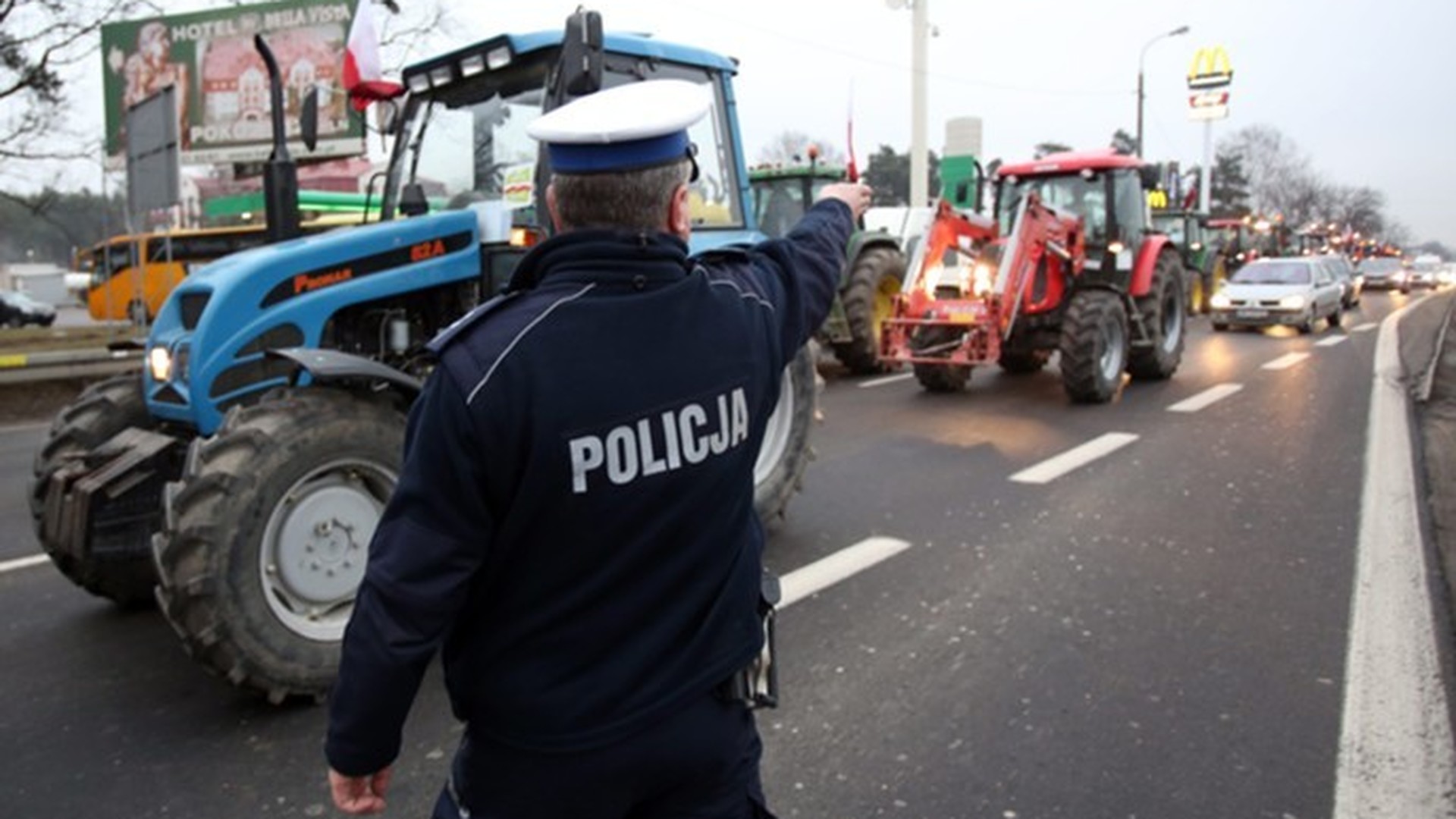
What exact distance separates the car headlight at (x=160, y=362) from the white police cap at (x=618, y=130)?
10.6 ft

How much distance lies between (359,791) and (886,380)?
37.6ft

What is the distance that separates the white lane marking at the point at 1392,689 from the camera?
3.11 meters

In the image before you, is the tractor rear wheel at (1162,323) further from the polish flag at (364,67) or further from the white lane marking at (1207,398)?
the polish flag at (364,67)

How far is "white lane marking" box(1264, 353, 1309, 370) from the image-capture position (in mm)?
14180

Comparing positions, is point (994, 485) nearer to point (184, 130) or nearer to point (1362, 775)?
point (1362, 775)

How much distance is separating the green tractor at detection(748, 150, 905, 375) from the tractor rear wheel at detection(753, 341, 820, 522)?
21.2ft

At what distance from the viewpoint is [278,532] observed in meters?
3.64

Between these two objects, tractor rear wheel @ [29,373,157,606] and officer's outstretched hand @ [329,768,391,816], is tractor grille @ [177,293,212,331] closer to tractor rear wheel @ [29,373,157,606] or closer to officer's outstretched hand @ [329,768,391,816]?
tractor rear wheel @ [29,373,157,606]

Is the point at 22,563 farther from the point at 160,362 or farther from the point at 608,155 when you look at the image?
the point at 608,155

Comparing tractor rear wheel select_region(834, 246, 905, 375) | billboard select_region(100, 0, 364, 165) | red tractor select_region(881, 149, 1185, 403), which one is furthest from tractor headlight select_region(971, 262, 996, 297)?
billboard select_region(100, 0, 364, 165)

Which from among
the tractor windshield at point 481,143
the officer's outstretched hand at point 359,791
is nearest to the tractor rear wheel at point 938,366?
the tractor windshield at point 481,143

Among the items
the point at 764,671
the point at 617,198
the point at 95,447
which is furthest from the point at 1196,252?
the point at 617,198

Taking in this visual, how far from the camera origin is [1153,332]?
12039mm

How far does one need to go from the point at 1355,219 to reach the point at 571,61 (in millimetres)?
109902
